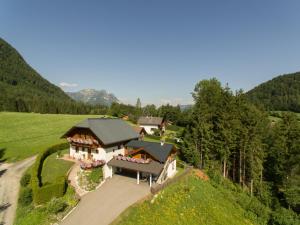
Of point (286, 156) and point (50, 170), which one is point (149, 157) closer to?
point (50, 170)

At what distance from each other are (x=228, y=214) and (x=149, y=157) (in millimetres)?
13974

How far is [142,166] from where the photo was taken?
31.5m

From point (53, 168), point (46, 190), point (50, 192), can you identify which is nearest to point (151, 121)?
point (53, 168)

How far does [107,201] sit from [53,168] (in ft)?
46.6

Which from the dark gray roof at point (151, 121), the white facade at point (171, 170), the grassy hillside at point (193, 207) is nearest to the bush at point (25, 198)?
the grassy hillside at point (193, 207)

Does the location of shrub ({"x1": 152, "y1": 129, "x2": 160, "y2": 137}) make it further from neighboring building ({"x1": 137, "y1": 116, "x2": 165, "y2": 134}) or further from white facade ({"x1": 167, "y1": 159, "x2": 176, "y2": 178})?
white facade ({"x1": 167, "y1": 159, "x2": 176, "y2": 178})

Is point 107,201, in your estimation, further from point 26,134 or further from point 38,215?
point 26,134

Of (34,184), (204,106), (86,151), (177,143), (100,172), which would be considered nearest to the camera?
(34,184)

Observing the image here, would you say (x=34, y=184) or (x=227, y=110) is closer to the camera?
(x=34, y=184)

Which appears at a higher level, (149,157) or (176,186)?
(149,157)

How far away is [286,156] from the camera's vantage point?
123 ft

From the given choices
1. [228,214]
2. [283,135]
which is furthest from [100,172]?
[283,135]

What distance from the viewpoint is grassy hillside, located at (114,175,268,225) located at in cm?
2370

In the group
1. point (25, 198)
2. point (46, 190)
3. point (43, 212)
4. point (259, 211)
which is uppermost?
point (46, 190)
